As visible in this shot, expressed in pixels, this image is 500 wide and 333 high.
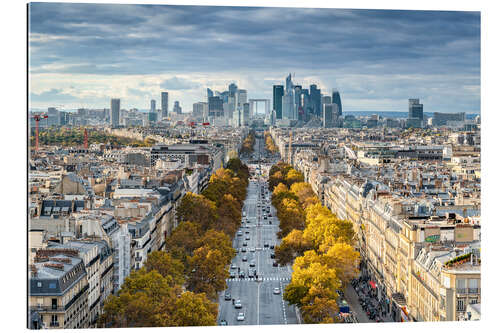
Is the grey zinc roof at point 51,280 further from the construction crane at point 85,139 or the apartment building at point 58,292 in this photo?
the construction crane at point 85,139

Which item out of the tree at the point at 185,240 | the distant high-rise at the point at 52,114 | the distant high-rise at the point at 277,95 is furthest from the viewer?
the distant high-rise at the point at 277,95

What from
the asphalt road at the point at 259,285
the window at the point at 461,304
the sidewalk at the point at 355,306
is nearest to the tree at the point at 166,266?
the asphalt road at the point at 259,285

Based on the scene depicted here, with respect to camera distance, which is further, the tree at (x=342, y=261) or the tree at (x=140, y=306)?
the tree at (x=342, y=261)

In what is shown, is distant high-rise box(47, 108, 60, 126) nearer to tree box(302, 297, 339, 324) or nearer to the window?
tree box(302, 297, 339, 324)

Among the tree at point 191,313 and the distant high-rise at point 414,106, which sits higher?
the distant high-rise at point 414,106

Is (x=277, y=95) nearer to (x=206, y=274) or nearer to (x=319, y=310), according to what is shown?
(x=206, y=274)

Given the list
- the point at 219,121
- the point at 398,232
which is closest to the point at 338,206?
the point at 398,232

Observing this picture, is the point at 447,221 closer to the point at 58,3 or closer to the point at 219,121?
the point at 58,3
